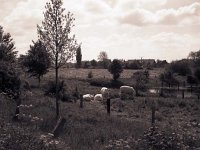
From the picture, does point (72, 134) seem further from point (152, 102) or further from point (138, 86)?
point (138, 86)

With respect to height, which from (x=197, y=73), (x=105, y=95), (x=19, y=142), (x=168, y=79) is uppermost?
(x=197, y=73)

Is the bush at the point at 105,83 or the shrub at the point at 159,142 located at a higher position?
the shrub at the point at 159,142

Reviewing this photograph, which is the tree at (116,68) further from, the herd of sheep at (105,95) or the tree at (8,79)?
the tree at (8,79)

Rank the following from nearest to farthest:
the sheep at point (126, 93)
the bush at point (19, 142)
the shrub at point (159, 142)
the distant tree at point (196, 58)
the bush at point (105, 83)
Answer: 1. the bush at point (19, 142)
2. the shrub at point (159, 142)
3. the sheep at point (126, 93)
4. the bush at point (105, 83)
5. the distant tree at point (196, 58)

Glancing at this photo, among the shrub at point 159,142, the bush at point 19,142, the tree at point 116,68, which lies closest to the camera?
the bush at point 19,142

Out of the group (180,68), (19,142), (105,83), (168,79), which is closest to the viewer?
(19,142)

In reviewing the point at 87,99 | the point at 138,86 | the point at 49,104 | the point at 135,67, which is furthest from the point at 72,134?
the point at 135,67

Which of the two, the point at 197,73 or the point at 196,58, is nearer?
the point at 197,73

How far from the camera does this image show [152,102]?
3484 centimetres

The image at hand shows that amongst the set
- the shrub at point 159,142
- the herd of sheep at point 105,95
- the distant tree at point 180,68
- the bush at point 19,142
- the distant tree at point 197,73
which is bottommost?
the herd of sheep at point 105,95

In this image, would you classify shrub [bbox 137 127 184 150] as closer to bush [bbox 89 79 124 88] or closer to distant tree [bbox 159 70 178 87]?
bush [bbox 89 79 124 88]

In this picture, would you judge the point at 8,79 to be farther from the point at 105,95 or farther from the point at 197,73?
the point at 197,73

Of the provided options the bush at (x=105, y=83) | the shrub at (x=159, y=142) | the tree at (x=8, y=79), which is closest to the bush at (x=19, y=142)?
the shrub at (x=159, y=142)

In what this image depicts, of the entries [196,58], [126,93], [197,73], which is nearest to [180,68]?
[196,58]
